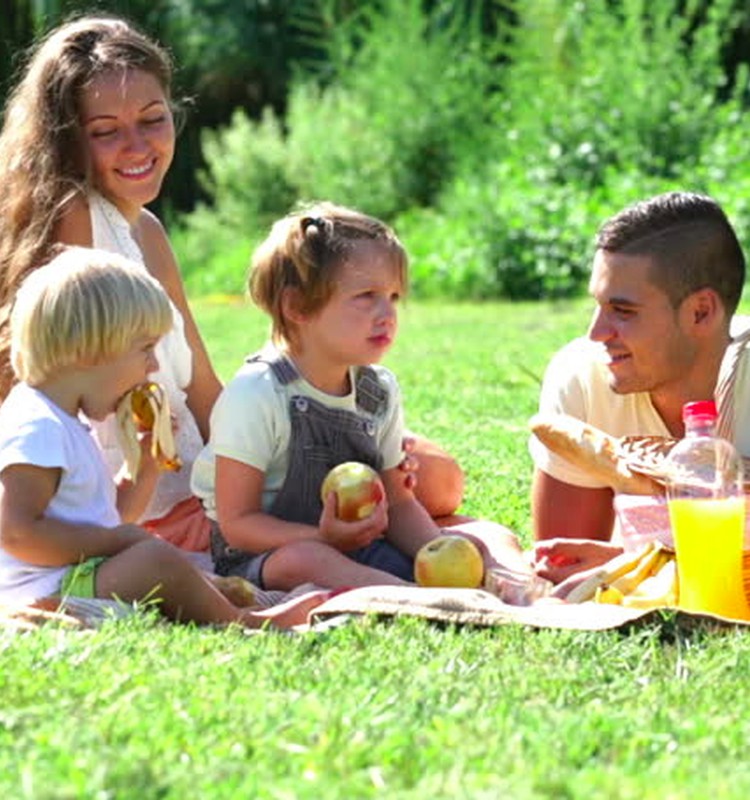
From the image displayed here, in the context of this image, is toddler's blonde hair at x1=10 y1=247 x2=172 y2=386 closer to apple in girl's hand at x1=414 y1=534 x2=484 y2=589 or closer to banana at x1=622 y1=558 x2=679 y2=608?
apple in girl's hand at x1=414 y1=534 x2=484 y2=589

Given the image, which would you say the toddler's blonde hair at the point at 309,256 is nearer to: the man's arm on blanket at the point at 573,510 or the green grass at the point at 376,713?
the man's arm on blanket at the point at 573,510

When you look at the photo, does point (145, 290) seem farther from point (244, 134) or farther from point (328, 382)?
point (244, 134)

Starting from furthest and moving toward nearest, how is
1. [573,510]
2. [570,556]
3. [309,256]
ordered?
[573,510] < [309,256] < [570,556]

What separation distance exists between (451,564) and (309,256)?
927 millimetres

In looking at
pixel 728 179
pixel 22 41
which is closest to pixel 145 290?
pixel 728 179

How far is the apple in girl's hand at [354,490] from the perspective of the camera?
468 centimetres

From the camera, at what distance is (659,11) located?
15.3 m

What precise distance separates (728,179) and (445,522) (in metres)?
9.13

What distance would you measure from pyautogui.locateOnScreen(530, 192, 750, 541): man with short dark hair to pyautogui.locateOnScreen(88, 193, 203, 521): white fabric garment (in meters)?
A: 1.23

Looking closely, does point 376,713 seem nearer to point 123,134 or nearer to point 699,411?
point 699,411

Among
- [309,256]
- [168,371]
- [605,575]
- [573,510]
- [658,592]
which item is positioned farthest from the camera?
[168,371]

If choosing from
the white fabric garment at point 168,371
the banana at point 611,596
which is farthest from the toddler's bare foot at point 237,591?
the banana at point 611,596

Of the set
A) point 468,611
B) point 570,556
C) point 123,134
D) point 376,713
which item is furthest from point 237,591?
point 123,134

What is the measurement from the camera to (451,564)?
15.0 feet
